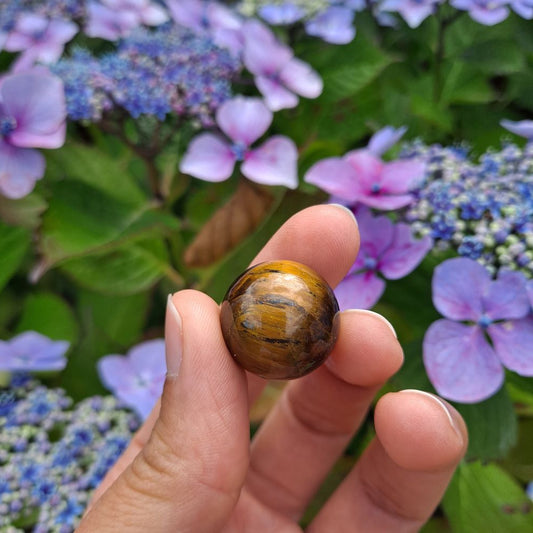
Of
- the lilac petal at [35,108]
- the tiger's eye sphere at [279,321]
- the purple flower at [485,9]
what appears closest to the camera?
the tiger's eye sphere at [279,321]

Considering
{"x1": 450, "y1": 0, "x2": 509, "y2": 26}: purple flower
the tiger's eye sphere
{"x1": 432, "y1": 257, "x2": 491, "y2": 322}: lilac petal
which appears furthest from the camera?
{"x1": 450, "y1": 0, "x2": 509, "y2": 26}: purple flower

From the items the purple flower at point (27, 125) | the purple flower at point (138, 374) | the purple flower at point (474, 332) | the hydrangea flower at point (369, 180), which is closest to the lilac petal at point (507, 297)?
the purple flower at point (474, 332)

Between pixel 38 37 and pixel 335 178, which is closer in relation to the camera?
pixel 335 178

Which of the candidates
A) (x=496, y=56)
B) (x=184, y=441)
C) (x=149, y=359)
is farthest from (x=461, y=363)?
(x=496, y=56)

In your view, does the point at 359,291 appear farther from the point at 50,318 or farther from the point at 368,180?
the point at 50,318

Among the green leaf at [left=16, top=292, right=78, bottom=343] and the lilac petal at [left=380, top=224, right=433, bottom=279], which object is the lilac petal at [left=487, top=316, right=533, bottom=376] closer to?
the lilac petal at [left=380, top=224, right=433, bottom=279]

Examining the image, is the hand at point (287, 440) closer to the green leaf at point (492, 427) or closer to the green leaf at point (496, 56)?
the green leaf at point (492, 427)

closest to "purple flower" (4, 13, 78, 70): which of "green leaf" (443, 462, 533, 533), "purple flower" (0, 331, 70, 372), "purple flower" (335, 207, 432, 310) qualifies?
"purple flower" (0, 331, 70, 372)
